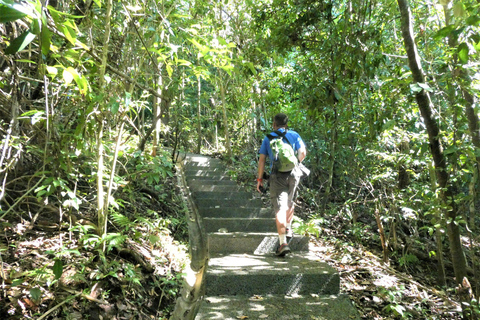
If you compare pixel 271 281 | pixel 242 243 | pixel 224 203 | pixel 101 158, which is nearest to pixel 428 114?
pixel 271 281

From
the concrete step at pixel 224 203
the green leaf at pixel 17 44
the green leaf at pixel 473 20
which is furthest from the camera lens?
the concrete step at pixel 224 203

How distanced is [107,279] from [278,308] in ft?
5.04

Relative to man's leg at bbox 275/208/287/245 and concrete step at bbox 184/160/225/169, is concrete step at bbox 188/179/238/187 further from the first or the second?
man's leg at bbox 275/208/287/245

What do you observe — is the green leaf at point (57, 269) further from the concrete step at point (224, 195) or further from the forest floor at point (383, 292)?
the concrete step at point (224, 195)

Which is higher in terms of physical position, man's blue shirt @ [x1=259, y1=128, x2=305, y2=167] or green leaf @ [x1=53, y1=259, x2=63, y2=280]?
man's blue shirt @ [x1=259, y1=128, x2=305, y2=167]

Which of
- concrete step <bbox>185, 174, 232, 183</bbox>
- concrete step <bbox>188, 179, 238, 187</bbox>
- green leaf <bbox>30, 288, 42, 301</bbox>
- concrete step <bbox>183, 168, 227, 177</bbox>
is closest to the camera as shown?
green leaf <bbox>30, 288, 42, 301</bbox>

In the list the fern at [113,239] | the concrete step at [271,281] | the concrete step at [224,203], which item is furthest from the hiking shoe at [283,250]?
the concrete step at [224,203]

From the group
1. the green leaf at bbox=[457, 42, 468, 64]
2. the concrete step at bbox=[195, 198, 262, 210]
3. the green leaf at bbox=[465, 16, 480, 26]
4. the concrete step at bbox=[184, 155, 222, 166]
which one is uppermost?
the green leaf at bbox=[465, 16, 480, 26]

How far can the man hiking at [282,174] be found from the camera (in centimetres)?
391

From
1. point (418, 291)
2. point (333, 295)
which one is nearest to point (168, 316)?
point (333, 295)

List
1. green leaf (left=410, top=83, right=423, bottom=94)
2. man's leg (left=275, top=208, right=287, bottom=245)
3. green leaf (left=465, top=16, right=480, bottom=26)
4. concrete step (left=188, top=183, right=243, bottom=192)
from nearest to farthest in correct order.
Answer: green leaf (left=465, top=16, right=480, bottom=26), green leaf (left=410, top=83, right=423, bottom=94), man's leg (left=275, top=208, right=287, bottom=245), concrete step (left=188, top=183, right=243, bottom=192)

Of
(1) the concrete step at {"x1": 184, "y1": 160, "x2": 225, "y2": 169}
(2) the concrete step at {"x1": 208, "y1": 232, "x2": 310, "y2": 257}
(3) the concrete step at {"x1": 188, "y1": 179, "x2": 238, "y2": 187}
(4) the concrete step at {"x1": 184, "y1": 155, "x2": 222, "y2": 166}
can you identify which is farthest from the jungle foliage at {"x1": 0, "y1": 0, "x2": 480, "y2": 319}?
(4) the concrete step at {"x1": 184, "y1": 155, "x2": 222, "y2": 166}

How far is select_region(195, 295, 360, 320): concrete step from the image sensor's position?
2725 mm

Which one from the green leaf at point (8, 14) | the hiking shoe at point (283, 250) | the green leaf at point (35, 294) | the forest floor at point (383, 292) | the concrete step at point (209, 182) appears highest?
the green leaf at point (8, 14)
